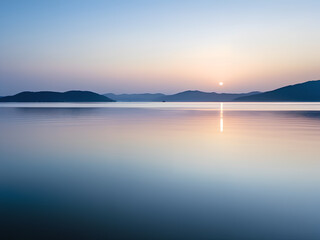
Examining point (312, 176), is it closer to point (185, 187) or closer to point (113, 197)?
point (185, 187)

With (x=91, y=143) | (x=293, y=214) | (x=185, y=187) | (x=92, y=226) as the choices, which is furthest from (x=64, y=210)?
(x=91, y=143)

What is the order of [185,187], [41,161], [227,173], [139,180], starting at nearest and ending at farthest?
1. [185,187]
2. [139,180]
3. [227,173]
4. [41,161]

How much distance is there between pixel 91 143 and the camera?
15859mm

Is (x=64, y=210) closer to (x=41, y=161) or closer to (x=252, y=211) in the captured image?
(x=252, y=211)

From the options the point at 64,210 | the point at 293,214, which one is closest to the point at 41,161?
the point at 64,210

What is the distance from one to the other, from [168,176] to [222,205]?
2.84m

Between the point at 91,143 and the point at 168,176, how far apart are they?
25.1ft

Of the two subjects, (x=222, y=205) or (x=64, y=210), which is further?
(x=222, y=205)

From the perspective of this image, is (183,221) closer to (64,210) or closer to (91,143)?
(64,210)

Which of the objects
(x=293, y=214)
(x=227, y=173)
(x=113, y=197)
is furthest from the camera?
(x=227, y=173)

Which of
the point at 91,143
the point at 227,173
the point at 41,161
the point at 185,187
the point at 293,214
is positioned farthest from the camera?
the point at 91,143

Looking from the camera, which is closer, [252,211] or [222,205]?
[252,211]

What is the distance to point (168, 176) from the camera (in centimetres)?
927

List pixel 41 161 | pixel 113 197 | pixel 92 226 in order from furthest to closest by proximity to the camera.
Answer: pixel 41 161 < pixel 113 197 < pixel 92 226
